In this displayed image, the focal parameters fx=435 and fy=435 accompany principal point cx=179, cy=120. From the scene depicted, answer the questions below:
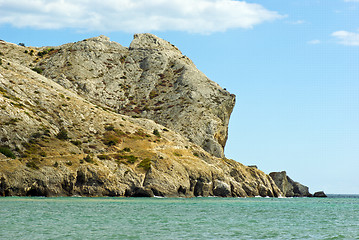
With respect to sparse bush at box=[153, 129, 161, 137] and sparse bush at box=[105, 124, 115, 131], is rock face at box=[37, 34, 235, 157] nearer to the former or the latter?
sparse bush at box=[153, 129, 161, 137]

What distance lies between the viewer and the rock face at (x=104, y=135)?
88.0 metres

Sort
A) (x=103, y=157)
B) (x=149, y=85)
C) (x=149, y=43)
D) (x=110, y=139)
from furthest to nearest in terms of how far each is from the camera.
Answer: (x=149, y=43) < (x=149, y=85) < (x=110, y=139) < (x=103, y=157)

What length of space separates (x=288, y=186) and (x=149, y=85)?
62220 mm

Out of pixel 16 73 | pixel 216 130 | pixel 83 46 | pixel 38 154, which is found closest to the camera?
pixel 38 154

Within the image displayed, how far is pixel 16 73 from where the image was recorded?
406 feet

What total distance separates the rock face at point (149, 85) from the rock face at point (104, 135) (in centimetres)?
44

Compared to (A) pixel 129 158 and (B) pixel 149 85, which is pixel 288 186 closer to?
(B) pixel 149 85

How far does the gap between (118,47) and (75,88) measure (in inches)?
1478

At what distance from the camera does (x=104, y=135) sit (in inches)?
4456

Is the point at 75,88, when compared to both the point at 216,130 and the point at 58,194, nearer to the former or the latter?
the point at 216,130

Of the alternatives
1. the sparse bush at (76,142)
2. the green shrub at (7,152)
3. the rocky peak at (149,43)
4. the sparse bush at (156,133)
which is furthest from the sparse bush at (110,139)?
the rocky peak at (149,43)

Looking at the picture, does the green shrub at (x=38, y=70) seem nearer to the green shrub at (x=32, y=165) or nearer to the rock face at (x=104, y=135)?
the rock face at (x=104, y=135)

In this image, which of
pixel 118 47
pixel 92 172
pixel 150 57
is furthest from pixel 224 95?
pixel 92 172

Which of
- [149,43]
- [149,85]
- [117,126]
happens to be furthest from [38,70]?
[117,126]
